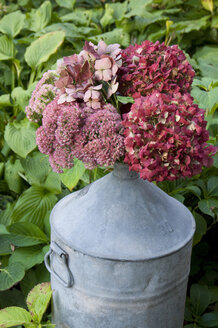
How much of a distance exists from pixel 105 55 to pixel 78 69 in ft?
0.25

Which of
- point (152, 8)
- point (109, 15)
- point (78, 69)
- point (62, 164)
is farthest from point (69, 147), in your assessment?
point (152, 8)

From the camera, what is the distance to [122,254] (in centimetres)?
106

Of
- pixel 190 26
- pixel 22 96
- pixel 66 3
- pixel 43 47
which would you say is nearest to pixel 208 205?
pixel 22 96

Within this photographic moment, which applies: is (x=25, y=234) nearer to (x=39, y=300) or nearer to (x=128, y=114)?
(x=39, y=300)

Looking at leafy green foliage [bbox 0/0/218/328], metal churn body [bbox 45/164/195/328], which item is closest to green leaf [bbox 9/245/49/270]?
leafy green foliage [bbox 0/0/218/328]

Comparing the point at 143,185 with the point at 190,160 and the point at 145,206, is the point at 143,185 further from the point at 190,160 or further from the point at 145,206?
the point at 190,160

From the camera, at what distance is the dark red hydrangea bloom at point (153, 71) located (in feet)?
3.26

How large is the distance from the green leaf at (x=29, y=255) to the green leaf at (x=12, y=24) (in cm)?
135

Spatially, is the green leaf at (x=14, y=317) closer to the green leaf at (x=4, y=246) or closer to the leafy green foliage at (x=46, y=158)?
the leafy green foliage at (x=46, y=158)

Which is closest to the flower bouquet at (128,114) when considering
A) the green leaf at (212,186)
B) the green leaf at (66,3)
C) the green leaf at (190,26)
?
the green leaf at (212,186)

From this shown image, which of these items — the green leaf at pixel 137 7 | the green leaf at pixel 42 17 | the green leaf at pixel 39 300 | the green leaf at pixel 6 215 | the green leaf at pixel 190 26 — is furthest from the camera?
Answer: the green leaf at pixel 42 17

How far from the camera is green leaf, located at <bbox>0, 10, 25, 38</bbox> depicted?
2364mm

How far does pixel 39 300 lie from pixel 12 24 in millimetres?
1764

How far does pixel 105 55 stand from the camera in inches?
38.8
